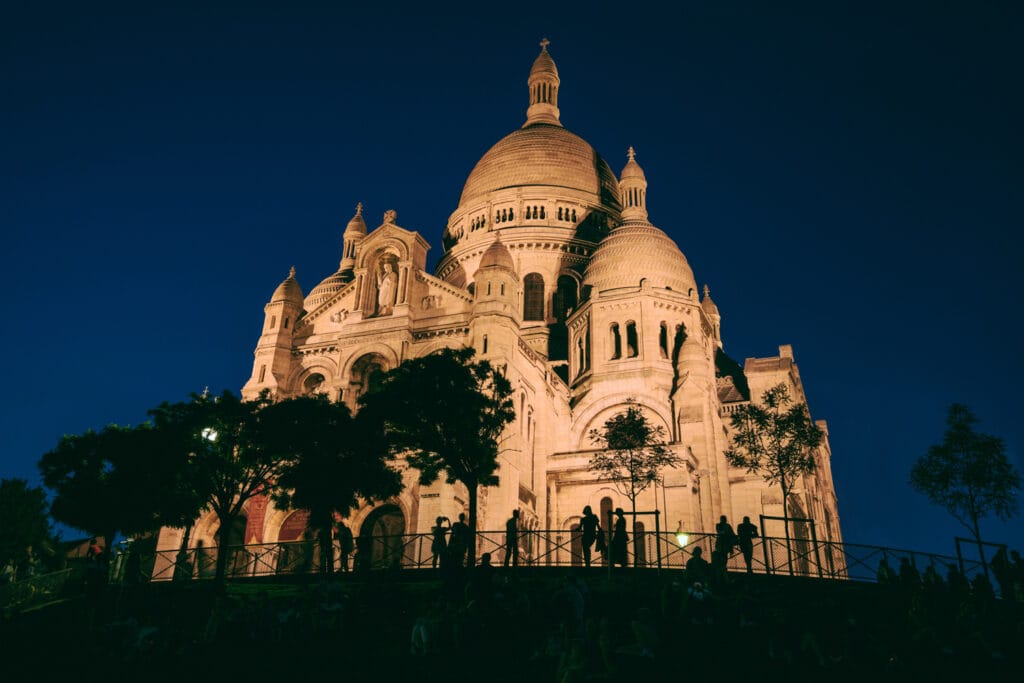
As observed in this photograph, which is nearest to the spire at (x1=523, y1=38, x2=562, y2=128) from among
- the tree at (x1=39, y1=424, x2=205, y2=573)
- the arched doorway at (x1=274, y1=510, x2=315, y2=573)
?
the arched doorway at (x1=274, y1=510, x2=315, y2=573)

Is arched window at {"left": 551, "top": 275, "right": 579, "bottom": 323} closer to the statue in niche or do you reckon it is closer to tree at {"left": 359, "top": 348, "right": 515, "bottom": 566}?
the statue in niche

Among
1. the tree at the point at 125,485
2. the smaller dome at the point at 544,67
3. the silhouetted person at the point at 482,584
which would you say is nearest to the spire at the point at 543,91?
the smaller dome at the point at 544,67

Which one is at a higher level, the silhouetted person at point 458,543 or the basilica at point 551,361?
the basilica at point 551,361

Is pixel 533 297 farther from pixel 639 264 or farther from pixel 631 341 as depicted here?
pixel 631 341

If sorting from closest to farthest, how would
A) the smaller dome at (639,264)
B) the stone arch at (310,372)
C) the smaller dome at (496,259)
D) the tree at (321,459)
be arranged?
the tree at (321,459) < the smaller dome at (496,259) < the stone arch at (310,372) < the smaller dome at (639,264)

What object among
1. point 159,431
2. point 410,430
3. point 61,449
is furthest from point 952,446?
point 61,449

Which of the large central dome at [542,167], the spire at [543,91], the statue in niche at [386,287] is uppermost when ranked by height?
the spire at [543,91]

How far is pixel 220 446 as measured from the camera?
116 feet

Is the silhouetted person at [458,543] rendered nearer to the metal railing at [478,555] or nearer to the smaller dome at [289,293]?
the metal railing at [478,555]

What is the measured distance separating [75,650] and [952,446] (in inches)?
1046

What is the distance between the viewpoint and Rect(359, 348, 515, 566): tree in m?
33.1

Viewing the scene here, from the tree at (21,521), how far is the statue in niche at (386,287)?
20706 mm

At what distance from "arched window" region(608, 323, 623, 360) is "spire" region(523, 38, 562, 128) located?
30589 mm

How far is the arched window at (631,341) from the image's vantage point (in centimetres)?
5045
